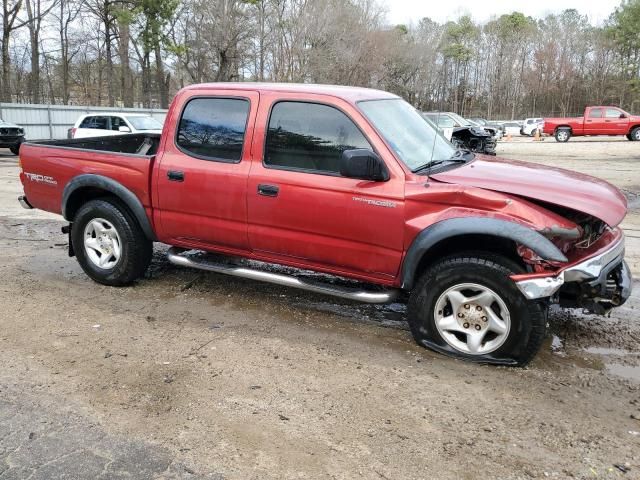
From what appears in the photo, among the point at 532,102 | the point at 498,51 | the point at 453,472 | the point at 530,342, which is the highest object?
the point at 498,51

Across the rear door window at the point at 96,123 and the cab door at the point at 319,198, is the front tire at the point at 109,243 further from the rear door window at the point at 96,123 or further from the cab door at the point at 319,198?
the rear door window at the point at 96,123

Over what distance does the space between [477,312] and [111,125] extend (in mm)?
15277

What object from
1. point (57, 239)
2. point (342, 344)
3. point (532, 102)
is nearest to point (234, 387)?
point (342, 344)

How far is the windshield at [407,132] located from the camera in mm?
4230

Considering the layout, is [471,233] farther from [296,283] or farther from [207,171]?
[207,171]

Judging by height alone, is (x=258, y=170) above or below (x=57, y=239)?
above

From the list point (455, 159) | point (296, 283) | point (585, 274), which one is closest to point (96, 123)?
point (296, 283)

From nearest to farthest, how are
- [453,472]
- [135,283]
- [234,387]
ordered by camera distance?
[453,472] < [234,387] < [135,283]

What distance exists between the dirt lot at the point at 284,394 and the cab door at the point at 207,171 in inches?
27.5

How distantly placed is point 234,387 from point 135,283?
94.2 inches

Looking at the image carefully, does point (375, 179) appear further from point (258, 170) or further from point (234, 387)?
point (234, 387)

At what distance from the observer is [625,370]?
→ 12.8ft

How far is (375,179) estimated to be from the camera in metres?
4.01

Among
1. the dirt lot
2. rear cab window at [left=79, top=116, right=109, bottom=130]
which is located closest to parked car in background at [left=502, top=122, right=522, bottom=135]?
rear cab window at [left=79, top=116, right=109, bottom=130]
